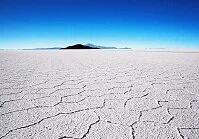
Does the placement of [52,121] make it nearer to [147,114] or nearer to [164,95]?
[147,114]

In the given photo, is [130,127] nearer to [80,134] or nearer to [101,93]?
[80,134]

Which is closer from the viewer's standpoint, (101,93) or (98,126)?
(98,126)

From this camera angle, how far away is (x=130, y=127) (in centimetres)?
95

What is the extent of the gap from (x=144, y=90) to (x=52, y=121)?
3.35 feet

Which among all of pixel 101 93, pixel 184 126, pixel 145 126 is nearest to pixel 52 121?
pixel 145 126

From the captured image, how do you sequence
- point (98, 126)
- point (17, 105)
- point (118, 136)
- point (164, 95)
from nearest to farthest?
point (118, 136)
point (98, 126)
point (17, 105)
point (164, 95)

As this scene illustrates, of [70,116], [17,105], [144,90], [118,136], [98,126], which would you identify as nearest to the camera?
[118,136]

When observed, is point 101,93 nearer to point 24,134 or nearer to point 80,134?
point 80,134

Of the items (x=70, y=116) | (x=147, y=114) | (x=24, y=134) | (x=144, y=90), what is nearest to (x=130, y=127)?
(x=147, y=114)

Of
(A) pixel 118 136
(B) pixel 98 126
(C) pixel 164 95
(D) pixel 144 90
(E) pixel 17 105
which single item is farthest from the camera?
(D) pixel 144 90

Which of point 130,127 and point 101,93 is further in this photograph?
point 101,93

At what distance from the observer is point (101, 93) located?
5.28 ft

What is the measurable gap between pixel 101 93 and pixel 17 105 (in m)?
0.72

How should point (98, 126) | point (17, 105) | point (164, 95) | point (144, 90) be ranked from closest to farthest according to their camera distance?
1. point (98, 126)
2. point (17, 105)
3. point (164, 95)
4. point (144, 90)
